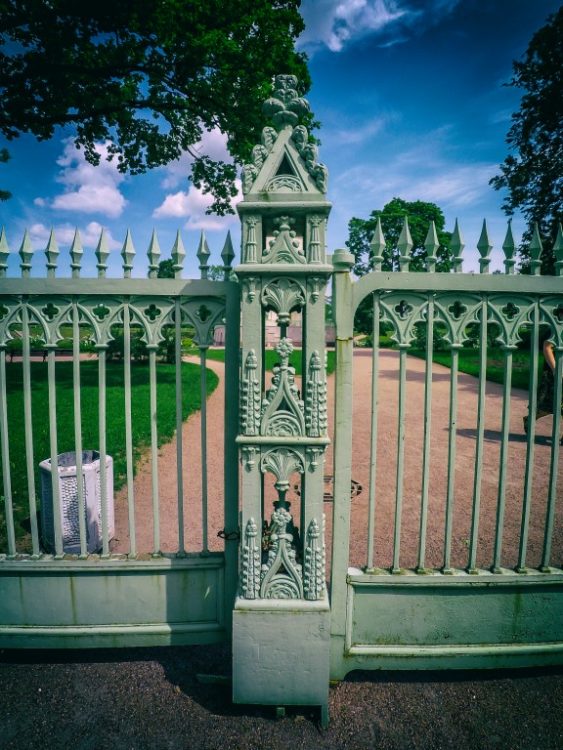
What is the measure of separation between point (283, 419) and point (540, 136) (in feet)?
56.9

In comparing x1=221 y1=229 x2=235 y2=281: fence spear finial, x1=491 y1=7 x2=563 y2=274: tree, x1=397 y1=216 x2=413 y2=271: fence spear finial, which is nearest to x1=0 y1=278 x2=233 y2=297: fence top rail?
x1=221 y1=229 x2=235 y2=281: fence spear finial

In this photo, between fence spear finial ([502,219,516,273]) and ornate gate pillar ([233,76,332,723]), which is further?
fence spear finial ([502,219,516,273])

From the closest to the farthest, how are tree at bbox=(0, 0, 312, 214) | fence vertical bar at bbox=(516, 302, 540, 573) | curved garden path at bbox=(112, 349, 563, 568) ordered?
fence vertical bar at bbox=(516, 302, 540, 573) → curved garden path at bbox=(112, 349, 563, 568) → tree at bbox=(0, 0, 312, 214)

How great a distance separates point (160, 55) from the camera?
32.6ft

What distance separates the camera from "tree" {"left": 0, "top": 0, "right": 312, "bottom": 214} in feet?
29.2

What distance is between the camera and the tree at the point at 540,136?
44.1 feet

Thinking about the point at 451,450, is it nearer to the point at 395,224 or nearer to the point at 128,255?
the point at 128,255

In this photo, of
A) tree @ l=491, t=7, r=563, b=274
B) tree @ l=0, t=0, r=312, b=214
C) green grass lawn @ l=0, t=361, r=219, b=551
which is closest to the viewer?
green grass lawn @ l=0, t=361, r=219, b=551

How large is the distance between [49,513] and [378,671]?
10.6 feet

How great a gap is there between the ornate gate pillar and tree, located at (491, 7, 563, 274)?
1315 cm

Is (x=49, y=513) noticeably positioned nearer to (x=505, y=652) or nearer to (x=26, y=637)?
(x=26, y=637)

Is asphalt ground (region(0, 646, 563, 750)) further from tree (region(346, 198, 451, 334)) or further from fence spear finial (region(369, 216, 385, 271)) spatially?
tree (region(346, 198, 451, 334))

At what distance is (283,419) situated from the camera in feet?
8.18

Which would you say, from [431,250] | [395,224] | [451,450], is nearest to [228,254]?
[431,250]
